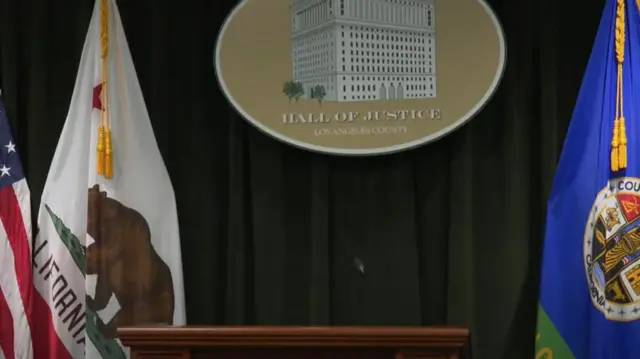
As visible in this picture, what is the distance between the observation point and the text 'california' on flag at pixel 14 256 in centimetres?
265

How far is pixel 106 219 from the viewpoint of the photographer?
8.70 ft

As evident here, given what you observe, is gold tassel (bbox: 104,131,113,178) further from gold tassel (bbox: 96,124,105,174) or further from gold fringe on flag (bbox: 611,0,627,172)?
gold fringe on flag (bbox: 611,0,627,172)

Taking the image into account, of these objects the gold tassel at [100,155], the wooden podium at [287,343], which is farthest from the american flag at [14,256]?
the wooden podium at [287,343]

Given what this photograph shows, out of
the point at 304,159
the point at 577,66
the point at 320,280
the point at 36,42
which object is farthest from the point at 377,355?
the point at 36,42

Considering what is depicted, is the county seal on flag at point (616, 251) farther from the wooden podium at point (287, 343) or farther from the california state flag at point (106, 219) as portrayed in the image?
the california state flag at point (106, 219)

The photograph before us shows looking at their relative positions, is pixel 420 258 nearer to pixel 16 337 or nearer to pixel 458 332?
pixel 458 332

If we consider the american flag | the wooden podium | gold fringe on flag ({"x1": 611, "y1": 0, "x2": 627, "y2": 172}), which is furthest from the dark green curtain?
the wooden podium

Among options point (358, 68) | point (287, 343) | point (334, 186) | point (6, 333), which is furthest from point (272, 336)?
point (6, 333)

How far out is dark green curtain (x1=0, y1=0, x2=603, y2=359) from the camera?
8.82ft

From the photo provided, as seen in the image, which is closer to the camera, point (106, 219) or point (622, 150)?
point (622, 150)

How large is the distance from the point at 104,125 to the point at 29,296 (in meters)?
0.67

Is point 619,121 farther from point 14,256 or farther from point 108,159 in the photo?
point 14,256

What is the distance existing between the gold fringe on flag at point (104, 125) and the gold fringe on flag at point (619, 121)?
67.1 inches

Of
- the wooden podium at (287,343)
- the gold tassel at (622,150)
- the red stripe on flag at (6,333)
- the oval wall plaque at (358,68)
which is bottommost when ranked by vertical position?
the red stripe on flag at (6,333)
